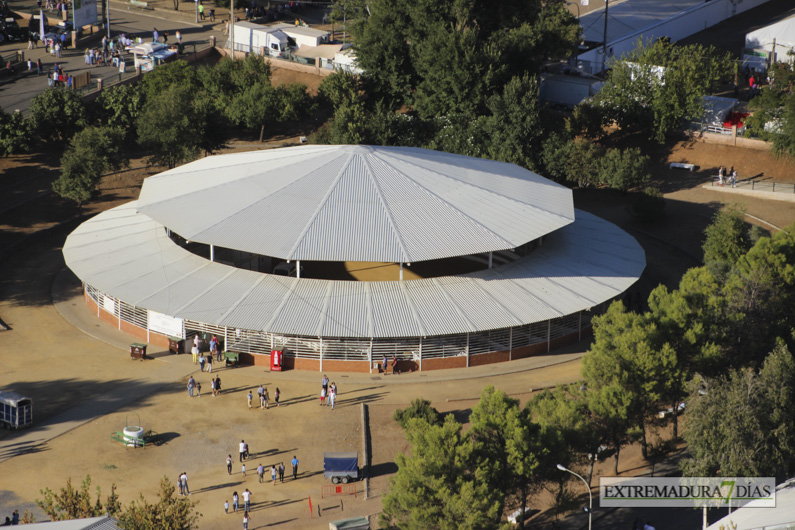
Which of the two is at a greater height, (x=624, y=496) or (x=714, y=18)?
(x=714, y=18)

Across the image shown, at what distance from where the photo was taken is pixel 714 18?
13038 centimetres

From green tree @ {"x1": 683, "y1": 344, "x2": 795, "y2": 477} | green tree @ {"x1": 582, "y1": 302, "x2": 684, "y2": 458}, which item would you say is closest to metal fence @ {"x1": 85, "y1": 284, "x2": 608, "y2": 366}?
green tree @ {"x1": 582, "y1": 302, "x2": 684, "y2": 458}

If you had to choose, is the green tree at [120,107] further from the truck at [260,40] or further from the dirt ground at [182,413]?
the truck at [260,40]

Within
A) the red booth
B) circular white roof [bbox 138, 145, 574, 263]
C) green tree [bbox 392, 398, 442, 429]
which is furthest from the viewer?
circular white roof [bbox 138, 145, 574, 263]

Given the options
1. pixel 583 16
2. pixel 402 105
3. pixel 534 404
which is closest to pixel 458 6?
pixel 402 105

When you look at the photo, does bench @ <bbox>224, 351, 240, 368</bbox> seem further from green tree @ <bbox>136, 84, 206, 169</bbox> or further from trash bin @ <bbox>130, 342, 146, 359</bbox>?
green tree @ <bbox>136, 84, 206, 169</bbox>

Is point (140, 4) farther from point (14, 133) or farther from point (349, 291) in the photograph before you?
point (349, 291)

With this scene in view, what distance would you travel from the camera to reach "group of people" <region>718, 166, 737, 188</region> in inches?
3521

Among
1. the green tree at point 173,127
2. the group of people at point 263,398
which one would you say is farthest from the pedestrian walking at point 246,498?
the green tree at point 173,127

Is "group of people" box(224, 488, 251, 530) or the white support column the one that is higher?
the white support column

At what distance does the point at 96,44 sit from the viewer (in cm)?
11369

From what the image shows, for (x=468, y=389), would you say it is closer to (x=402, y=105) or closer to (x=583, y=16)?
(x=402, y=105)

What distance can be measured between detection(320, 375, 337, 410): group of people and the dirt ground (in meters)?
0.65

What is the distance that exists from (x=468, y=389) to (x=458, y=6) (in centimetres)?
4995
